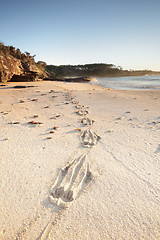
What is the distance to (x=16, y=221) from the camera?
3.58 ft

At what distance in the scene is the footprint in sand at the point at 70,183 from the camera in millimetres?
1281

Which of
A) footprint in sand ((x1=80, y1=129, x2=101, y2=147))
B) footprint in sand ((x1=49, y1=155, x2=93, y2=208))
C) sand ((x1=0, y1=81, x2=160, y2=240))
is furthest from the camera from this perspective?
footprint in sand ((x1=80, y1=129, x2=101, y2=147))

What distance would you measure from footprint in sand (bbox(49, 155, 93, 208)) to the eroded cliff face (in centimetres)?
1095

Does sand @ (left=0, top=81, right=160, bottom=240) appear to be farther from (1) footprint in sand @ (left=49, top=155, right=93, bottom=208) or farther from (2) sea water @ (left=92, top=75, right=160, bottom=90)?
(2) sea water @ (left=92, top=75, right=160, bottom=90)

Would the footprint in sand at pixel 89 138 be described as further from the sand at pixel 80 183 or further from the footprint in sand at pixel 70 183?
the footprint in sand at pixel 70 183

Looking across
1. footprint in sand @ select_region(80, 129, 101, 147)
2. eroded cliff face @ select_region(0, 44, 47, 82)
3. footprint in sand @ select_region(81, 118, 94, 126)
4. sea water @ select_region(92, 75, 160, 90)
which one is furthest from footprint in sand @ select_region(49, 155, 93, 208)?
sea water @ select_region(92, 75, 160, 90)

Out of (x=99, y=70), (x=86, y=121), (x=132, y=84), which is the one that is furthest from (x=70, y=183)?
(x=99, y=70)

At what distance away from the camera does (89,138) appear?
239 cm

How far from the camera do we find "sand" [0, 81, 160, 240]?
1049 millimetres

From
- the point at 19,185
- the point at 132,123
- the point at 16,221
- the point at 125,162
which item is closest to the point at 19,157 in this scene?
the point at 19,185

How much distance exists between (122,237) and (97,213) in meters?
0.24

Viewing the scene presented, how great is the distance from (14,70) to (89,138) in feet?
36.8

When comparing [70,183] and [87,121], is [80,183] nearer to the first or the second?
[70,183]

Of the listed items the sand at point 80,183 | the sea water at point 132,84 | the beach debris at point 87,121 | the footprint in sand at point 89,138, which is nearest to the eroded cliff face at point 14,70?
the sea water at point 132,84
